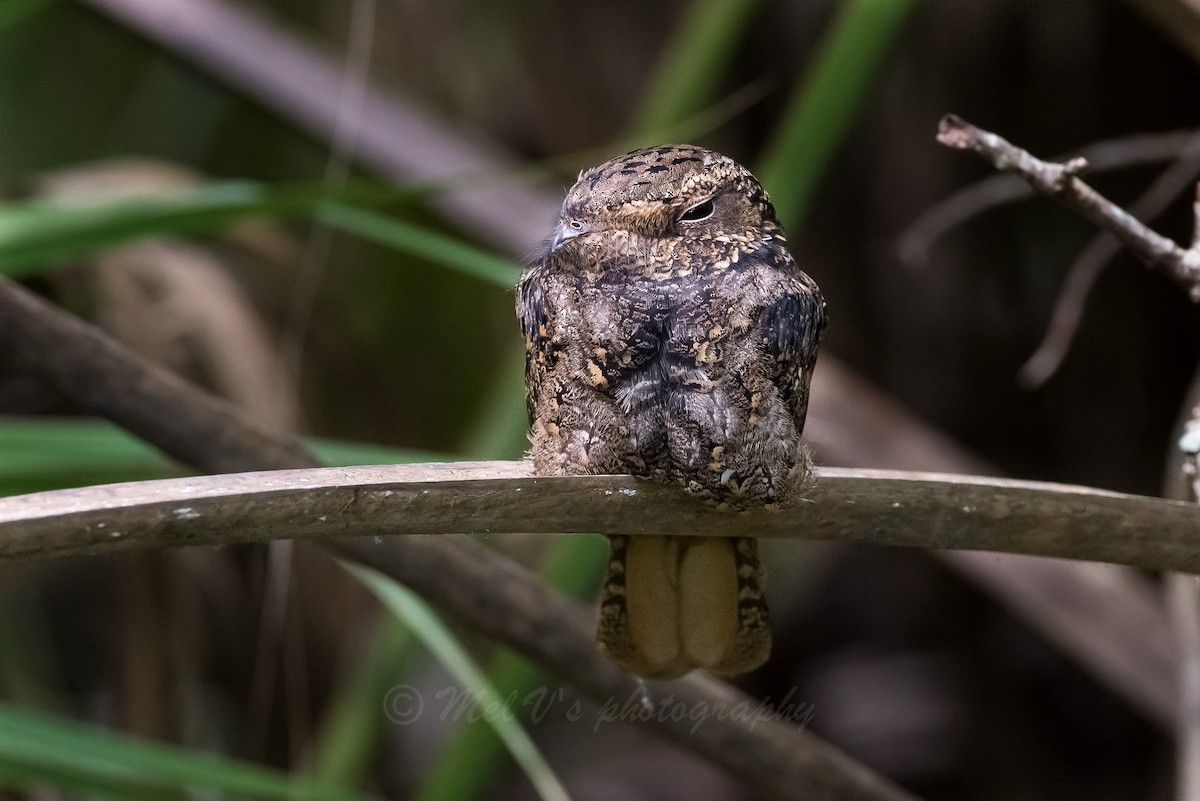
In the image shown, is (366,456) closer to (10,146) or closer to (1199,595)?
(1199,595)

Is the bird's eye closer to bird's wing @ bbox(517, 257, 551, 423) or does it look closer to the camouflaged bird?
the camouflaged bird

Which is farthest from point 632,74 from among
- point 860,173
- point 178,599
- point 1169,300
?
point 178,599

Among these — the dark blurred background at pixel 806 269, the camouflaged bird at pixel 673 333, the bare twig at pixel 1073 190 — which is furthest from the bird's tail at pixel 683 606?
the dark blurred background at pixel 806 269

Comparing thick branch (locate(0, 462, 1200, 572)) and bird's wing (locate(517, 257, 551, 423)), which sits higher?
bird's wing (locate(517, 257, 551, 423))

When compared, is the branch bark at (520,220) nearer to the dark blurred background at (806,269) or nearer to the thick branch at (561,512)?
the dark blurred background at (806,269)

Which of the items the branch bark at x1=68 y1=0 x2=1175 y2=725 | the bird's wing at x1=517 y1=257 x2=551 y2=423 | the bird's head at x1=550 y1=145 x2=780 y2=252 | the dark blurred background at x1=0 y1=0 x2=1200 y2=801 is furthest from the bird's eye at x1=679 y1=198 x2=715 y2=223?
the dark blurred background at x1=0 y1=0 x2=1200 y2=801
